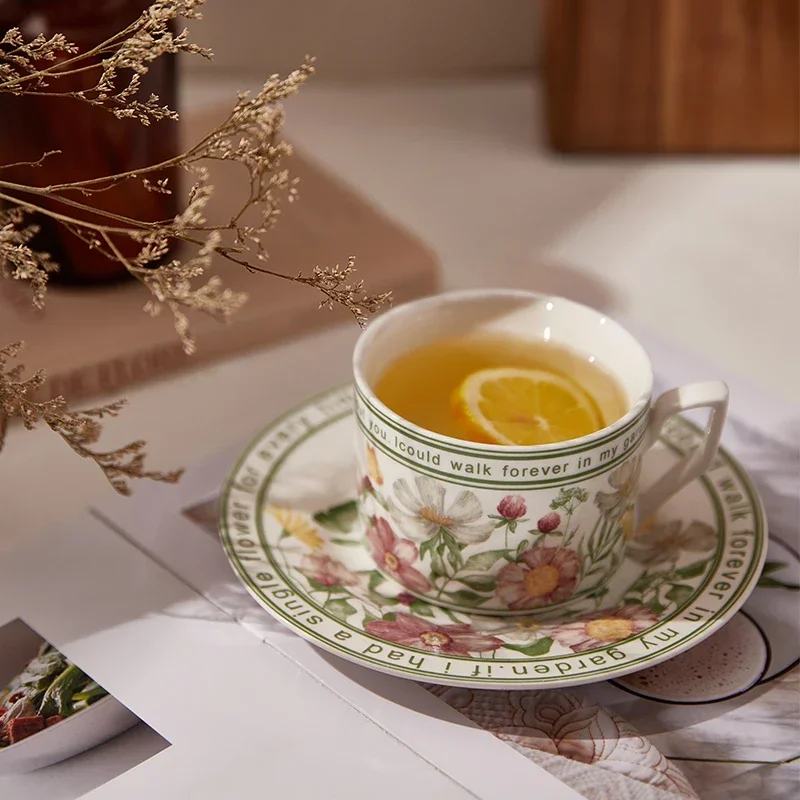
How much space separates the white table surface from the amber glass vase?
78 millimetres

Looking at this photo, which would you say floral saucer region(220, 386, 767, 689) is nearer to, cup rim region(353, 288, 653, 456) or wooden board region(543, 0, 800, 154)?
cup rim region(353, 288, 653, 456)

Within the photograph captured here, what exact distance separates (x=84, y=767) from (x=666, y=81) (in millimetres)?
783

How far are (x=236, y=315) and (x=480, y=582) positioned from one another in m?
0.33

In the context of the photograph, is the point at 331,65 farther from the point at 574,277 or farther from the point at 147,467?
the point at 147,467

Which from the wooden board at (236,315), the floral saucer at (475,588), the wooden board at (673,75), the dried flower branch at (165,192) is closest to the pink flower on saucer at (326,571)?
the floral saucer at (475,588)

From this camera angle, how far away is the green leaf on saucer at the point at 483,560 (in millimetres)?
509

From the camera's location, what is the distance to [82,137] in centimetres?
72

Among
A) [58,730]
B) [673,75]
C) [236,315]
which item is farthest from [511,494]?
[673,75]

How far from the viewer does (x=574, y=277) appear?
0.88 metres

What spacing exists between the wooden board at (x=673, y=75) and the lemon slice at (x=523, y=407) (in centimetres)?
50

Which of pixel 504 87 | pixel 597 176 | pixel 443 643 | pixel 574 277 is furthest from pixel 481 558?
pixel 504 87

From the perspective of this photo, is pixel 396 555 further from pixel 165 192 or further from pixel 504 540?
pixel 165 192

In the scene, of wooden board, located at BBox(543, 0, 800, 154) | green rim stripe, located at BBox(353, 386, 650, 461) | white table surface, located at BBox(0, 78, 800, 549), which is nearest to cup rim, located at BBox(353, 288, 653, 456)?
green rim stripe, located at BBox(353, 386, 650, 461)

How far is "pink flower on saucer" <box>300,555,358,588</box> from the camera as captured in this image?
1.77 feet
